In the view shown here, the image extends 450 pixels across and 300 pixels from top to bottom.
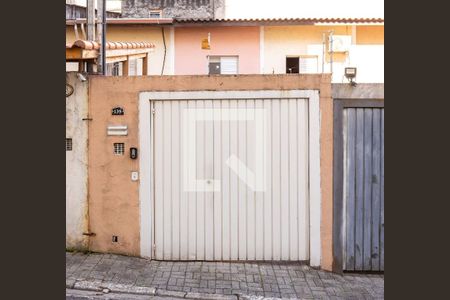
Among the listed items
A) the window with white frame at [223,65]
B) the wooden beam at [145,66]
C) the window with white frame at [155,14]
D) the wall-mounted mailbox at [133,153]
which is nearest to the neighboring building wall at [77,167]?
the wall-mounted mailbox at [133,153]

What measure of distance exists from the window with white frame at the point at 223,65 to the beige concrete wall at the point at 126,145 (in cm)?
904

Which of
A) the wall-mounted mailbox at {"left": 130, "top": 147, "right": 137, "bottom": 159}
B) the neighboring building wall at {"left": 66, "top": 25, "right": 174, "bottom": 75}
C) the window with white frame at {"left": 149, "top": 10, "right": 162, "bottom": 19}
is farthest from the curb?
the window with white frame at {"left": 149, "top": 10, "right": 162, "bottom": 19}

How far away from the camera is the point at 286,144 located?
8570 mm

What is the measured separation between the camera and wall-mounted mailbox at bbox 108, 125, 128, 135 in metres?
8.63

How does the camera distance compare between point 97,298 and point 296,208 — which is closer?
point 97,298

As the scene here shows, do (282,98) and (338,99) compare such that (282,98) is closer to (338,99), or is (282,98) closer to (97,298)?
(338,99)

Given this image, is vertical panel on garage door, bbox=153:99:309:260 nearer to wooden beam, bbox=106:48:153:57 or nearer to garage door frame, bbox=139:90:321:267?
garage door frame, bbox=139:90:321:267

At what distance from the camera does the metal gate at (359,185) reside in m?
8.48

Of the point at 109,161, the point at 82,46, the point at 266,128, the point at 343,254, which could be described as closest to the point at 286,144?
the point at 266,128

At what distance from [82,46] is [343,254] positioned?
485 centimetres

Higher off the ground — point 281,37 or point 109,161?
point 281,37

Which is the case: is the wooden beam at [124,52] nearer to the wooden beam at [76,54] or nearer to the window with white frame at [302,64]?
the wooden beam at [76,54]

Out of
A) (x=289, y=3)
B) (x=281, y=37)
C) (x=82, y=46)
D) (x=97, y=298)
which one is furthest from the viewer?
(x=289, y=3)

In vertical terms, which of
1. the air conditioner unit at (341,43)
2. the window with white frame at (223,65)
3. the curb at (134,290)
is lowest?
the curb at (134,290)
